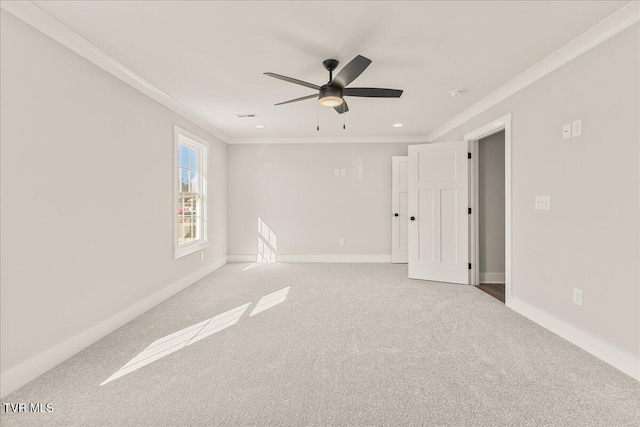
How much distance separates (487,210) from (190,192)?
4.48 metres

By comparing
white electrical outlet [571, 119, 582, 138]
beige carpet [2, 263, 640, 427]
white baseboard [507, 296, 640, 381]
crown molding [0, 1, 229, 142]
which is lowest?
beige carpet [2, 263, 640, 427]

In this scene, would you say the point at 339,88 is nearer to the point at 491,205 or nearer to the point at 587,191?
the point at 587,191

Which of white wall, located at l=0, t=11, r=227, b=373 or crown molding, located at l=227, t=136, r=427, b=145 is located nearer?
white wall, located at l=0, t=11, r=227, b=373

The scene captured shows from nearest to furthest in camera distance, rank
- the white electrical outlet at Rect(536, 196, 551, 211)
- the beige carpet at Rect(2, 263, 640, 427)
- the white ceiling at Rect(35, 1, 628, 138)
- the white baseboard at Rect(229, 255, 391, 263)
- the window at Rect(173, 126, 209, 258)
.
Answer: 1. the beige carpet at Rect(2, 263, 640, 427)
2. the white ceiling at Rect(35, 1, 628, 138)
3. the white electrical outlet at Rect(536, 196, 551, 211)
4. the window at Rect(173, 126, 209, 258)
5. the white baseboard at Rect(229, 255, 391, 263)

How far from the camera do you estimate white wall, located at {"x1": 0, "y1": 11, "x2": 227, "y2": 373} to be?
1.76 metres

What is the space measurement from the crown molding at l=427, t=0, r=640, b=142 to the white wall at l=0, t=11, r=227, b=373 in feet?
12.8

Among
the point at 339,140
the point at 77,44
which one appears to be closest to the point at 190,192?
the point at 77,44

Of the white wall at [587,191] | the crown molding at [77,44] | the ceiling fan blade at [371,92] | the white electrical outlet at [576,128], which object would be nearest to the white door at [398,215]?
the white wall at [587,191]

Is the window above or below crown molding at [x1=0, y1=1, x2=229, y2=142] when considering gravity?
below

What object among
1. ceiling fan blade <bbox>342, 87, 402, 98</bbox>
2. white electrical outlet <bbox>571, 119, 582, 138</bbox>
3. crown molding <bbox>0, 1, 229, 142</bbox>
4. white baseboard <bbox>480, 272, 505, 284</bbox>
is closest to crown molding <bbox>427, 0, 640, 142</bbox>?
white electrical outlet <bbox>571, 119, 582, 138</bbox>

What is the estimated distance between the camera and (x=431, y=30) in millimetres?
2107

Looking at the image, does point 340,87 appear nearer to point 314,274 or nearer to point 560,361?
point 560,361

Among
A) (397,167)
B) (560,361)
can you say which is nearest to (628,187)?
(560,361)

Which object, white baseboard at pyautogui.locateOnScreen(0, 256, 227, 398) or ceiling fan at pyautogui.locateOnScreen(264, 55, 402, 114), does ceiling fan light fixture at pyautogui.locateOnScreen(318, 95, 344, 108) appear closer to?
ceiling fan at pyautogui.locateOnScreen(264, 55, 402, 114)
